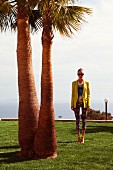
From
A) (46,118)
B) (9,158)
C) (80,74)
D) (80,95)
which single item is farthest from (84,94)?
(9,158)

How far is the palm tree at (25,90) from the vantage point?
28.3 feet

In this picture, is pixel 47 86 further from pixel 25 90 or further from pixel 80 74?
pixel 80 74

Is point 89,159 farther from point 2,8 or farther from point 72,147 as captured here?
point 2,8

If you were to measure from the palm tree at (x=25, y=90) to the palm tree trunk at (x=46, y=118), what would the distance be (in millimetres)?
299

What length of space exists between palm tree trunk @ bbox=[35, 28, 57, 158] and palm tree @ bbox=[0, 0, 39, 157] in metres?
0.30

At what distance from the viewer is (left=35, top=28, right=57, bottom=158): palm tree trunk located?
27.3 ft

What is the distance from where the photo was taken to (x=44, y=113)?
834 centimetres

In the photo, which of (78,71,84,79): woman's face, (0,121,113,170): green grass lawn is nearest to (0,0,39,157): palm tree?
(0,121,113,170): green grass lawn

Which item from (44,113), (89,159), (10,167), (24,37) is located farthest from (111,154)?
(24,37)

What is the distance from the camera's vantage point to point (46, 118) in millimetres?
8336

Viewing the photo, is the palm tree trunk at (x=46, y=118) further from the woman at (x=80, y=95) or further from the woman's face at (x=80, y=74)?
the woman at (x=80, y=95)

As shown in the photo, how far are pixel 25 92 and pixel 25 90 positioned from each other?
4cm

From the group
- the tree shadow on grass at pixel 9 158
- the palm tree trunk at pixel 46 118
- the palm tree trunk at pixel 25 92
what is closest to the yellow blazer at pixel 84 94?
the palm tree trunk at pixel 25 92

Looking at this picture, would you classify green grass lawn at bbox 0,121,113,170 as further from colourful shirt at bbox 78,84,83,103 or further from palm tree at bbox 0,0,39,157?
colourful shirt at bbox 78,84,83,103
